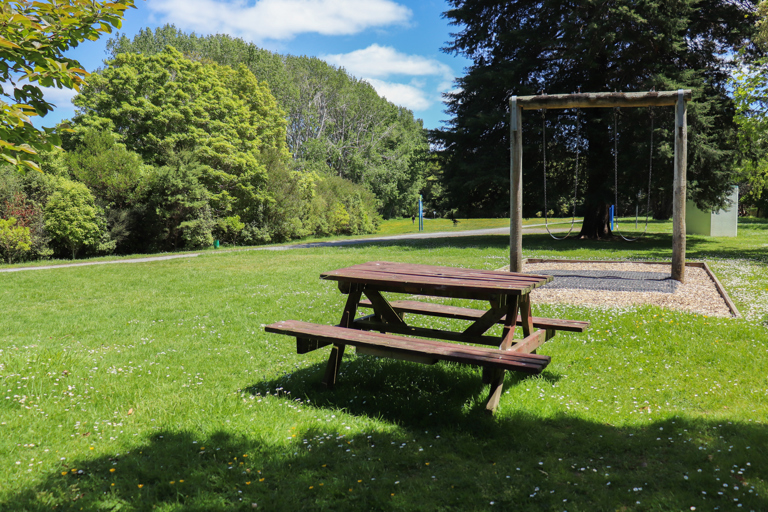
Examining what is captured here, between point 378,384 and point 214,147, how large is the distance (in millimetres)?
25201

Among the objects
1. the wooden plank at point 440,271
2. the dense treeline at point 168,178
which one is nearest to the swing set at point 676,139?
the wooden plank at point 440,271

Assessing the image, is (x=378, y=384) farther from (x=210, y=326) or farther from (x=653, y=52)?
(x=653, y=52)

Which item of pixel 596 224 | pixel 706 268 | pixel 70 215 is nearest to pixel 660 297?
pixel 706 268

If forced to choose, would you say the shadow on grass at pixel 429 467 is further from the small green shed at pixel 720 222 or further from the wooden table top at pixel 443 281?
the small green shed at pixel 720 222

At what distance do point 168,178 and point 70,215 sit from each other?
453cm

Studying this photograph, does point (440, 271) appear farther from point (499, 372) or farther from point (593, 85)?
point (593, 85)

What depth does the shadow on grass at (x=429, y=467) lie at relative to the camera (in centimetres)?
290

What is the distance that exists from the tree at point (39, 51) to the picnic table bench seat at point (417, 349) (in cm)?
241

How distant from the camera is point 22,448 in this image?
359 centimetres

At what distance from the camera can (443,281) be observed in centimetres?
468

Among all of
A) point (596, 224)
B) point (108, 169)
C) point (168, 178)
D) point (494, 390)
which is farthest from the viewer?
point (168, 178)

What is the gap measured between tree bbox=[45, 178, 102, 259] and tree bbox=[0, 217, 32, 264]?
1122mm

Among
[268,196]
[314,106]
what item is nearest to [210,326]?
[268,196]

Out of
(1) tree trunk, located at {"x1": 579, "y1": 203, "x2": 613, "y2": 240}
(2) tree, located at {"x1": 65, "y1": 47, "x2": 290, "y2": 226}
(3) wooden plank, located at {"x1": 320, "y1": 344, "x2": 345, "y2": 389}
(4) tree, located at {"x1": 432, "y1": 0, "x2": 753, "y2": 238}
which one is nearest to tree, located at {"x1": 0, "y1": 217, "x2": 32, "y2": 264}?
(2) tree, located at {"x1": 65, "y1": 47, "x2": 290, "y2": 226}
